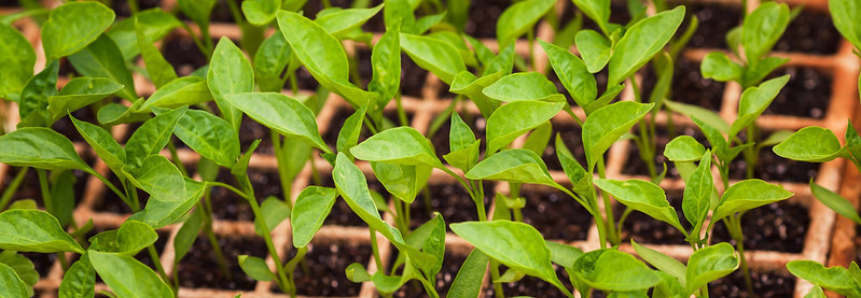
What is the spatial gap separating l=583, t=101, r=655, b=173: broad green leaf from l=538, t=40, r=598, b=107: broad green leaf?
2.1 inches

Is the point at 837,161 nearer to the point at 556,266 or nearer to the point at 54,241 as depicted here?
the point at 556,266

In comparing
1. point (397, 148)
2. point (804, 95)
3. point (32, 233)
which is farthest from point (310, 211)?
point (804, 95)

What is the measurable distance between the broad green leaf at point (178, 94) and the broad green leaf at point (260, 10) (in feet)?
0.22

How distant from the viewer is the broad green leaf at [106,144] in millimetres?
706

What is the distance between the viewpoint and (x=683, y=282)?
723 millimetres

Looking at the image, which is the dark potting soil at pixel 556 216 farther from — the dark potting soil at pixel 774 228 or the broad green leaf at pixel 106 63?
the broad green leaf at pixel 106 63

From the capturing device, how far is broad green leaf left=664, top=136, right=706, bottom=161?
0.72 metres

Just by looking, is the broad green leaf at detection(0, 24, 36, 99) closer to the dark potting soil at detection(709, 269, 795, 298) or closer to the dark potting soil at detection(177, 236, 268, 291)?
the dark potting soil at detection(177, 236, 268, 291)

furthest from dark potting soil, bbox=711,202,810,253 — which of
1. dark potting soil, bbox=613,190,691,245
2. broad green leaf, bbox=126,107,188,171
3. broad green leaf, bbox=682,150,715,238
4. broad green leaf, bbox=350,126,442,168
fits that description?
broad green leaf, bbox=126,107,188,171

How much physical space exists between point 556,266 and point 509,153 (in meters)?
0.26

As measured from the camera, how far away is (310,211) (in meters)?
0.69

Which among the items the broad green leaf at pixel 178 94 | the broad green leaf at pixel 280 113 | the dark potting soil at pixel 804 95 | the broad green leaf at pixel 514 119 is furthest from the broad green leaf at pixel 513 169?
the dark potting soil at pixel 804 95

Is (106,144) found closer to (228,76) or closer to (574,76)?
(228,76)

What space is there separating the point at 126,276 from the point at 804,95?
72 centimetres
